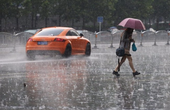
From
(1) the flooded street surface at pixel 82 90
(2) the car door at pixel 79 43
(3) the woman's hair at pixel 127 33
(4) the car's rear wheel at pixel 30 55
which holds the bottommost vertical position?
(1) the flooded street surface at pixel 82 90

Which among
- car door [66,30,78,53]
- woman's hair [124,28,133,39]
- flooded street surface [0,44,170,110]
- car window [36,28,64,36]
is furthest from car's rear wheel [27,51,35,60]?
woman's hair [124,28,133,39]

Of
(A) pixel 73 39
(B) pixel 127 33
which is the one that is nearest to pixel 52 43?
(A) pixel 73 39

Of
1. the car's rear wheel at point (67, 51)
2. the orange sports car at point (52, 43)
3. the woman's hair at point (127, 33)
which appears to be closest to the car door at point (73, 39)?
the orange sports car at point (52, 43)

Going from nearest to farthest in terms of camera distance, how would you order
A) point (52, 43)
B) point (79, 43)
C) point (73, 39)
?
point (52, 43) → point (73, 39) → point (79, 43)

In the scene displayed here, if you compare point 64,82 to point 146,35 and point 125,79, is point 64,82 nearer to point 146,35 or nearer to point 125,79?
point 125,79

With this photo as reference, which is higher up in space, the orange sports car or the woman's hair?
the woman's hair

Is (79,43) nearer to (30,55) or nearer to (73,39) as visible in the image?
(73,39)

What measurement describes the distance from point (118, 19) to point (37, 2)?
19.1 metres

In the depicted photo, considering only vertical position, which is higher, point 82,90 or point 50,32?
point 50,32

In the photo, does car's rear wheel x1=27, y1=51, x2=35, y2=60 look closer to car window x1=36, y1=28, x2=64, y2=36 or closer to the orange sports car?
the orange sports car

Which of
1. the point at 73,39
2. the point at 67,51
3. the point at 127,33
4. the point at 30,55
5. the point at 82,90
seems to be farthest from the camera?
the point at 73,39

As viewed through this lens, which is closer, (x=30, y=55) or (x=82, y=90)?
(x=82, y=90)

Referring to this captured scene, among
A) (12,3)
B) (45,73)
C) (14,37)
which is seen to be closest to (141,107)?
(45,73)

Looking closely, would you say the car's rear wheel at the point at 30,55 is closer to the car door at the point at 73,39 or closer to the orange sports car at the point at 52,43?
the orange sports car at the point at 52,43
